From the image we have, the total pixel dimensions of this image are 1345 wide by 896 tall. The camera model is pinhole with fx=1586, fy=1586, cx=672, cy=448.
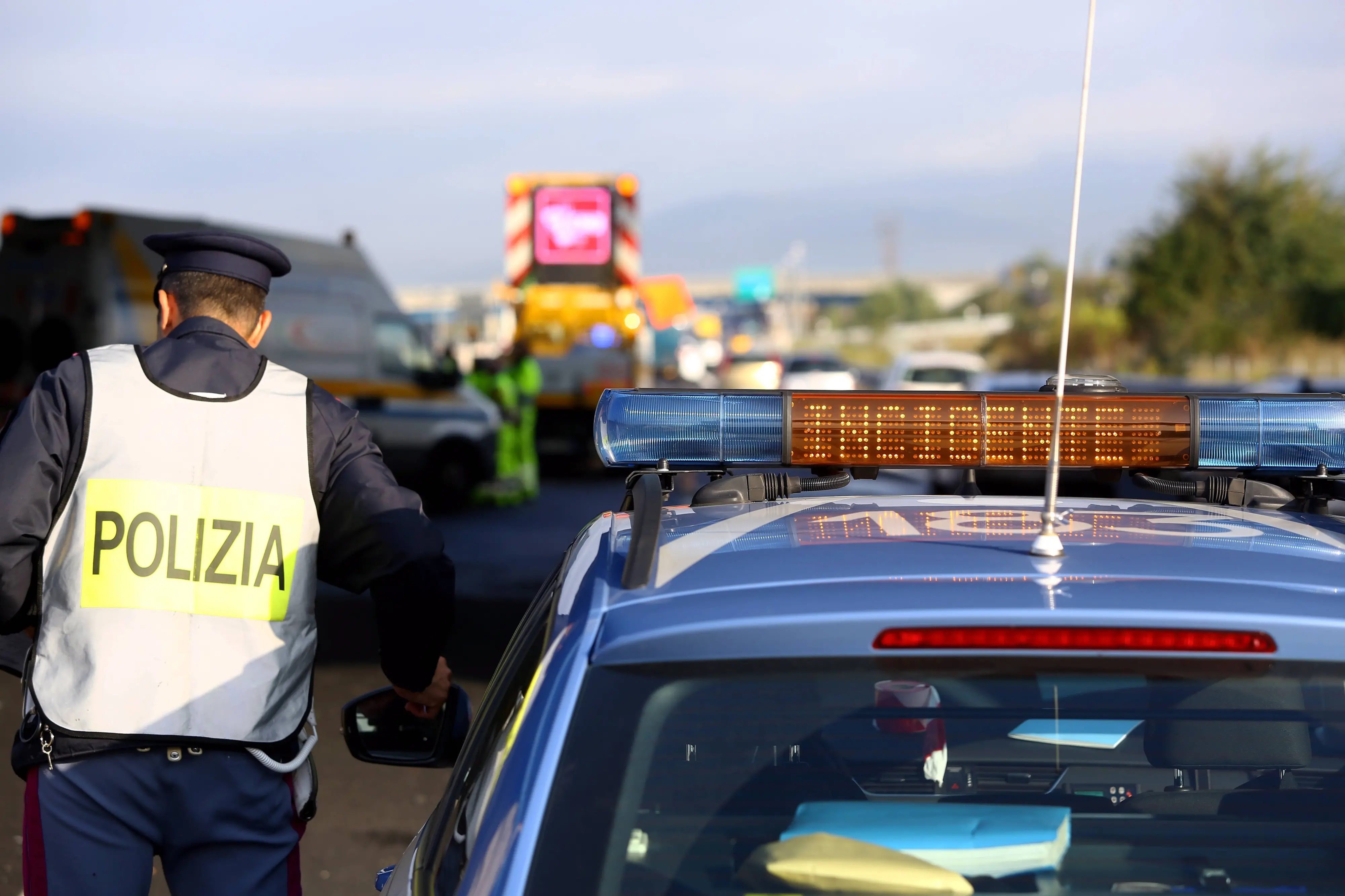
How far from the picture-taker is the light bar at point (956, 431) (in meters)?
3.03

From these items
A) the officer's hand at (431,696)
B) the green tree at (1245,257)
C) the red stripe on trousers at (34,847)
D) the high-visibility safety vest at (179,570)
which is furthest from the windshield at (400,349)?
the green tree at (1245,257)

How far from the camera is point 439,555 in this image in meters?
2.86

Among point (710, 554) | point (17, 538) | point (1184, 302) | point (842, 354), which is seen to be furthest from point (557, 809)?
point (842, 354)

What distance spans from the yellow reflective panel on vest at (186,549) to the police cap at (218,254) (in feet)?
1.50

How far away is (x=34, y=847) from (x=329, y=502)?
0.75 meters

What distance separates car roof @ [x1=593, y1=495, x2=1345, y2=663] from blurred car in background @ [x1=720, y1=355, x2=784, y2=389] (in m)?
1.27

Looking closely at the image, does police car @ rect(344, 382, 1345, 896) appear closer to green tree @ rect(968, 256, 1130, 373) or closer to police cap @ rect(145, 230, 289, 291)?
police cap @ rect(145, 230, 289, 291)

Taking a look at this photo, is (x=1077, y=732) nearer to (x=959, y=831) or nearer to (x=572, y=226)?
(x=959, y=831)

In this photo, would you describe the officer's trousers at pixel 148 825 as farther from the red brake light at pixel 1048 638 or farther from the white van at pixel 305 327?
the white van at pixel 305 327

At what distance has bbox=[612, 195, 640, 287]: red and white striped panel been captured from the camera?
17891 mm

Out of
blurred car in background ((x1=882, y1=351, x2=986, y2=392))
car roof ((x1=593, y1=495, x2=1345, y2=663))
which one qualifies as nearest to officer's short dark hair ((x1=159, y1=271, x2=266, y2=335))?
car roof ((x1=593, y1=495, x2=1345, y2=663))

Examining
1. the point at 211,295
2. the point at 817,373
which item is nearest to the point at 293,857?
the point at 211,295

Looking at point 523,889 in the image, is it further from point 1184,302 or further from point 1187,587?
point 1184,302

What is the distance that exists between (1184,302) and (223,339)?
2000 inches
